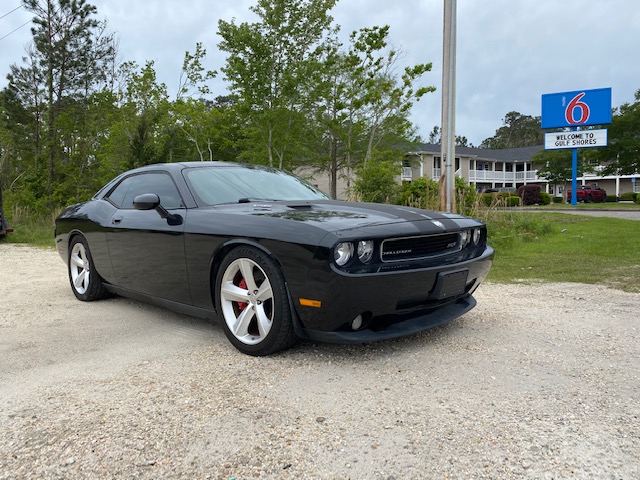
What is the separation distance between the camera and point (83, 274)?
524 cm

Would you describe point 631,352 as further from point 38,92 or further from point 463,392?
point 38,92

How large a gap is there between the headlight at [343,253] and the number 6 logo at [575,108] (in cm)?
3096

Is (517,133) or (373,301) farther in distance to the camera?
(517,133)

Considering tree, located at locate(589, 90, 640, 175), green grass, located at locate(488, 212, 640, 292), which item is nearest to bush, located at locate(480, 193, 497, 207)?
green grass, located at locate(488, 212, 640, 292)

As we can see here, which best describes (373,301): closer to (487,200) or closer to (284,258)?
(284,258)

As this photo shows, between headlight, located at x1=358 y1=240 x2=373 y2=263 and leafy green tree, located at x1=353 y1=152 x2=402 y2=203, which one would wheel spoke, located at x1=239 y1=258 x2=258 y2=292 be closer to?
headlight, located at x1=358 y1=240 x2=373 y2=263

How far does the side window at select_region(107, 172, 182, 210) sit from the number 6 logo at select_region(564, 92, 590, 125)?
30.2 metres

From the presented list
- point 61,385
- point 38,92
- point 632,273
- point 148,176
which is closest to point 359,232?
point 61,385

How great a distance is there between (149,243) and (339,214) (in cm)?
164

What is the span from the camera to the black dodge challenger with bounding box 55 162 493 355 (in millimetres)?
2926

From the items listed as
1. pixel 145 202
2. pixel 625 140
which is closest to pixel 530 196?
pixel 625 140

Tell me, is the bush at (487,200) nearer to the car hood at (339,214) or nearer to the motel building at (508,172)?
the car hood at (339,214)

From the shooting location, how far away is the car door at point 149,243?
12.5 feet

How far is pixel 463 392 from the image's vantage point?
8.68 ft
